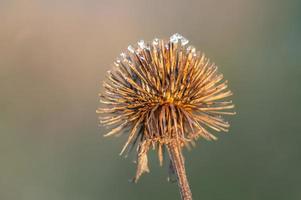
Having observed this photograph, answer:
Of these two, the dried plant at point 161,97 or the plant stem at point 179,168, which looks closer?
the plant stem at point 179,168

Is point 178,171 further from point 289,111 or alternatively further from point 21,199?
point 21,199

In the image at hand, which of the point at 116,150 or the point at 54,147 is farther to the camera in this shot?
the point at 54,147

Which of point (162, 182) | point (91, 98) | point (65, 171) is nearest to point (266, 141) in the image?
point (162, 182)

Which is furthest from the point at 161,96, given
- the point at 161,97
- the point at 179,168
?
the point at 179,168

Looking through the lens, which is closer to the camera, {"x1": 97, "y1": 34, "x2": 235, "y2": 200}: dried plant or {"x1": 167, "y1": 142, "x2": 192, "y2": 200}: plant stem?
{"x1": 167, "y1": 142, "x2": 192, "y2": 200}: plant stem

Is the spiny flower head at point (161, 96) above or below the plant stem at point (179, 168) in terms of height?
above

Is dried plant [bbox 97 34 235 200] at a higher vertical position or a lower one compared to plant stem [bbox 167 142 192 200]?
higher
